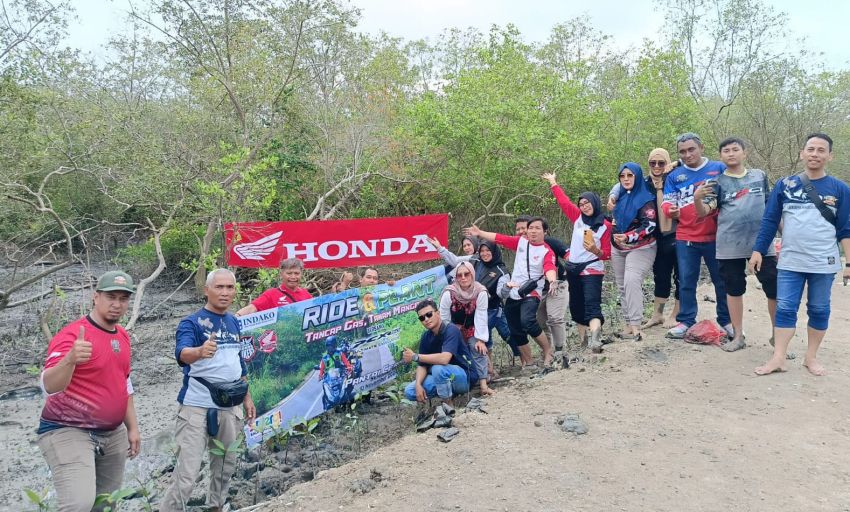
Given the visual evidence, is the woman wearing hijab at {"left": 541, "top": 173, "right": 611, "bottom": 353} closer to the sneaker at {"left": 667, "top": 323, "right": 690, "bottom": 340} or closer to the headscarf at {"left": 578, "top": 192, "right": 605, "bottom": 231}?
the headscarf at {"left": 578, "top": 192, "right": 605, "bottom": 231}

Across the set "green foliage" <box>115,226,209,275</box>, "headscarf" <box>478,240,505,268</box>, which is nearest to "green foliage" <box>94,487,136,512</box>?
"headscarf" <box>478,240,505,268</box>

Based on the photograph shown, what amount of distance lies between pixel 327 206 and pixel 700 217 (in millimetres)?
10531

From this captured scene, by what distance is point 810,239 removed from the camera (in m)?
4.62

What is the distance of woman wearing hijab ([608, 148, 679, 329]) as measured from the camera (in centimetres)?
588

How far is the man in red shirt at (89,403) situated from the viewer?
3351mm

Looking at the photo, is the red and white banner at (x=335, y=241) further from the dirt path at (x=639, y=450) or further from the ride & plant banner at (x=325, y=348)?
the dirt path at (x=639, y=450)

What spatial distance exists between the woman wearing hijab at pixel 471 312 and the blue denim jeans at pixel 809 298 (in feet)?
8.61

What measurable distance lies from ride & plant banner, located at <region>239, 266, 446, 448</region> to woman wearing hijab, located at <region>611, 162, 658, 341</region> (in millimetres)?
2366

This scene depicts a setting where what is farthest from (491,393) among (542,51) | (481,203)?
(542,51)

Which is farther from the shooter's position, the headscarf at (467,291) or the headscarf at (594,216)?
the headscarf at (594,216)

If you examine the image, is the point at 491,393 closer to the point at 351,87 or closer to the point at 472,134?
the point at 472,134

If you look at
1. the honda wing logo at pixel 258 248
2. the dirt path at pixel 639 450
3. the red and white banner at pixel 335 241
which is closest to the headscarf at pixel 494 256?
the dirt path at pixel 639 450

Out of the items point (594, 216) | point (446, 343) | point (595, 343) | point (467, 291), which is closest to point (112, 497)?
point (446, 343)

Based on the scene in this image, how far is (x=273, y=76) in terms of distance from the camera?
12328 mm
